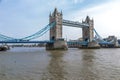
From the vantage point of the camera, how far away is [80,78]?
13430mm

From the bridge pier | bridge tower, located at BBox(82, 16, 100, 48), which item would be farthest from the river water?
bridge tower, located at BBox(82, 16, 100, 48)

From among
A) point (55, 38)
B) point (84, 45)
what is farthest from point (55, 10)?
point (84, 45)

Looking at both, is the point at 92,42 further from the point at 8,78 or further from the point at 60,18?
the point at 8,78

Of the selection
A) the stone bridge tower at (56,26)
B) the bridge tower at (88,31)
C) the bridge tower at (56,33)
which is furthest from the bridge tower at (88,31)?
the stone bridge tower at (56,26)

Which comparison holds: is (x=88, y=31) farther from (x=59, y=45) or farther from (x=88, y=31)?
(x=59, y=45)

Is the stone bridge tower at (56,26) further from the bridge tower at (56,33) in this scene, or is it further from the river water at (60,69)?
the river water at (60,69)

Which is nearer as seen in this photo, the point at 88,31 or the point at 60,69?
the point at 60,69

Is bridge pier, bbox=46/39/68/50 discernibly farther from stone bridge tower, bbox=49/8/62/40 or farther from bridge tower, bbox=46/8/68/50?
stone bridge tower, bbox=49/8/62/40

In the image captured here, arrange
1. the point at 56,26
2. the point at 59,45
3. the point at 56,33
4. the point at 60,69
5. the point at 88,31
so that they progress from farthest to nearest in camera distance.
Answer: the point at 88,31, the point at 56,26, the point at 56,33, the point at 59,45, the point at 60,69

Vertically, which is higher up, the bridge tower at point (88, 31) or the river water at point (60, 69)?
the bridge tower at point (88, 31)

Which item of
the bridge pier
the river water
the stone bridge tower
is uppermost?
the stone bridge tower

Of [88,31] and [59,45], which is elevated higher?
[88,31]

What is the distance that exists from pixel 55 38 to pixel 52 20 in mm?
10856

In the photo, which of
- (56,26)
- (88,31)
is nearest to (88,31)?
(88,31)
